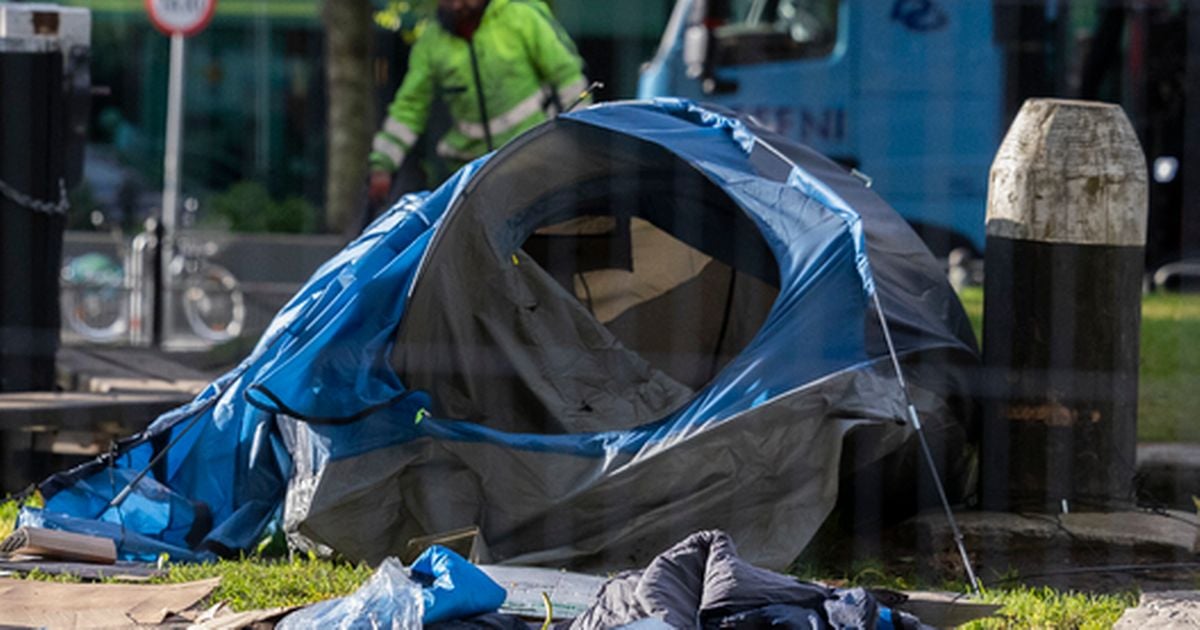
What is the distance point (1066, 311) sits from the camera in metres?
5.78

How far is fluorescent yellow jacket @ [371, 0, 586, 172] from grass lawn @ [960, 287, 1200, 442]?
6.80 feet

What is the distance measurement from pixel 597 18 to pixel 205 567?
569 inches

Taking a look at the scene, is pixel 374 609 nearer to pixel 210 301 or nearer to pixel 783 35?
pixel 783 35

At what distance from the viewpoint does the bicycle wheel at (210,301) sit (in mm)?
13523

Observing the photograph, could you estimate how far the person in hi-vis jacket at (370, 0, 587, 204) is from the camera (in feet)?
27.5

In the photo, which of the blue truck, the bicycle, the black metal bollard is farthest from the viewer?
the bicycle

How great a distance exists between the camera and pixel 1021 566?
5.54 meters

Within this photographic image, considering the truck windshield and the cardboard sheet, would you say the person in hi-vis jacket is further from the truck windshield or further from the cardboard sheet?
the truck windshield

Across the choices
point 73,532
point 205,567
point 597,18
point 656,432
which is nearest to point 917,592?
point 656,432

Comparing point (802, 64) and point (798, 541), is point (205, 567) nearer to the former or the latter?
point (798, 541)

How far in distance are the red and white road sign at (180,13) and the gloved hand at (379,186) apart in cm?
506

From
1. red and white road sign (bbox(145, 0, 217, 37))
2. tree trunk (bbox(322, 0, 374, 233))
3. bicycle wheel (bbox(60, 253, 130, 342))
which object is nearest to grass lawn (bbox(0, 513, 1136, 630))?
bicycle wheel (bbox(60, 253, 130, 342))

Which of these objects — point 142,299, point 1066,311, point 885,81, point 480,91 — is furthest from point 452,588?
point 142,299

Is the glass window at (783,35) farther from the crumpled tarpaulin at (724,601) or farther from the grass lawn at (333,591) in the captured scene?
the crumpled tarpaulin at (724,601)
